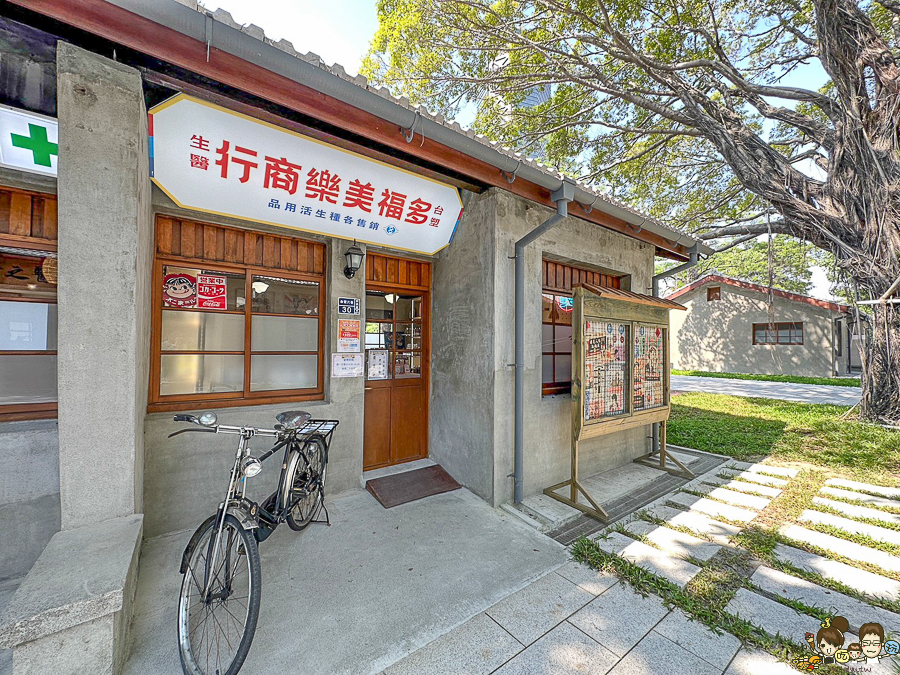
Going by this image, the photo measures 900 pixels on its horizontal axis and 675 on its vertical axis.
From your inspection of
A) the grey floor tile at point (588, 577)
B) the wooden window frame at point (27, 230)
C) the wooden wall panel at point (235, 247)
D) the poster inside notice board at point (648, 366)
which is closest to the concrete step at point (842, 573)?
the grey floor tile at point (588, 577)

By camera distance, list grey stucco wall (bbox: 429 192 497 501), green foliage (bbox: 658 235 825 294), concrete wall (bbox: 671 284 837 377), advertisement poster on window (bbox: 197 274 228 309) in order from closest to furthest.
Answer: advertisement poster on window (bbox: 197 274 228 309), grey stucco wall (bbox: 429 192 497 501), concrete wall (bbox: 671 284 837 377), green foliage (bbox: 658 235 825 294)

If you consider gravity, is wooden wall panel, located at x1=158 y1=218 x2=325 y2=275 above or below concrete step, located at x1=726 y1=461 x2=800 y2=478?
above

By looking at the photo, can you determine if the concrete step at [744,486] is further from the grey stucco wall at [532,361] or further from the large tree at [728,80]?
the large tree at [728,80]

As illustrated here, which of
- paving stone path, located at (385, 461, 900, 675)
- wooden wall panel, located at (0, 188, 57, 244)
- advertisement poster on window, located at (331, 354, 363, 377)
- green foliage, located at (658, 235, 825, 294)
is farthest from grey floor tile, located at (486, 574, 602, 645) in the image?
green foliage, located at (658, 235, 825, 294)

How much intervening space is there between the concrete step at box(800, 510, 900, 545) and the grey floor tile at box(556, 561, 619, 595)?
2.22m

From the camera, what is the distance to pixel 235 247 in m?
3.12

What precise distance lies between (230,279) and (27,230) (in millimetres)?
1209

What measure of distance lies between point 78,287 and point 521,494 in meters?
3.63

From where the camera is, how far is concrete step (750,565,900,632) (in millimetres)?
1983

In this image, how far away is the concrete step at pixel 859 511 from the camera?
3059 mm

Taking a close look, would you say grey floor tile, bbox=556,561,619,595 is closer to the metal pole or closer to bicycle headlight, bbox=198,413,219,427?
the metal pole

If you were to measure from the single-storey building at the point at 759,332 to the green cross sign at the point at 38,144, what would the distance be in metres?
16.6

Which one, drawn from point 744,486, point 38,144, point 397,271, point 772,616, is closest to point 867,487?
point 744,486

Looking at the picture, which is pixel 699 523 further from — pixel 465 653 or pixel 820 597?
pixel 465 653
